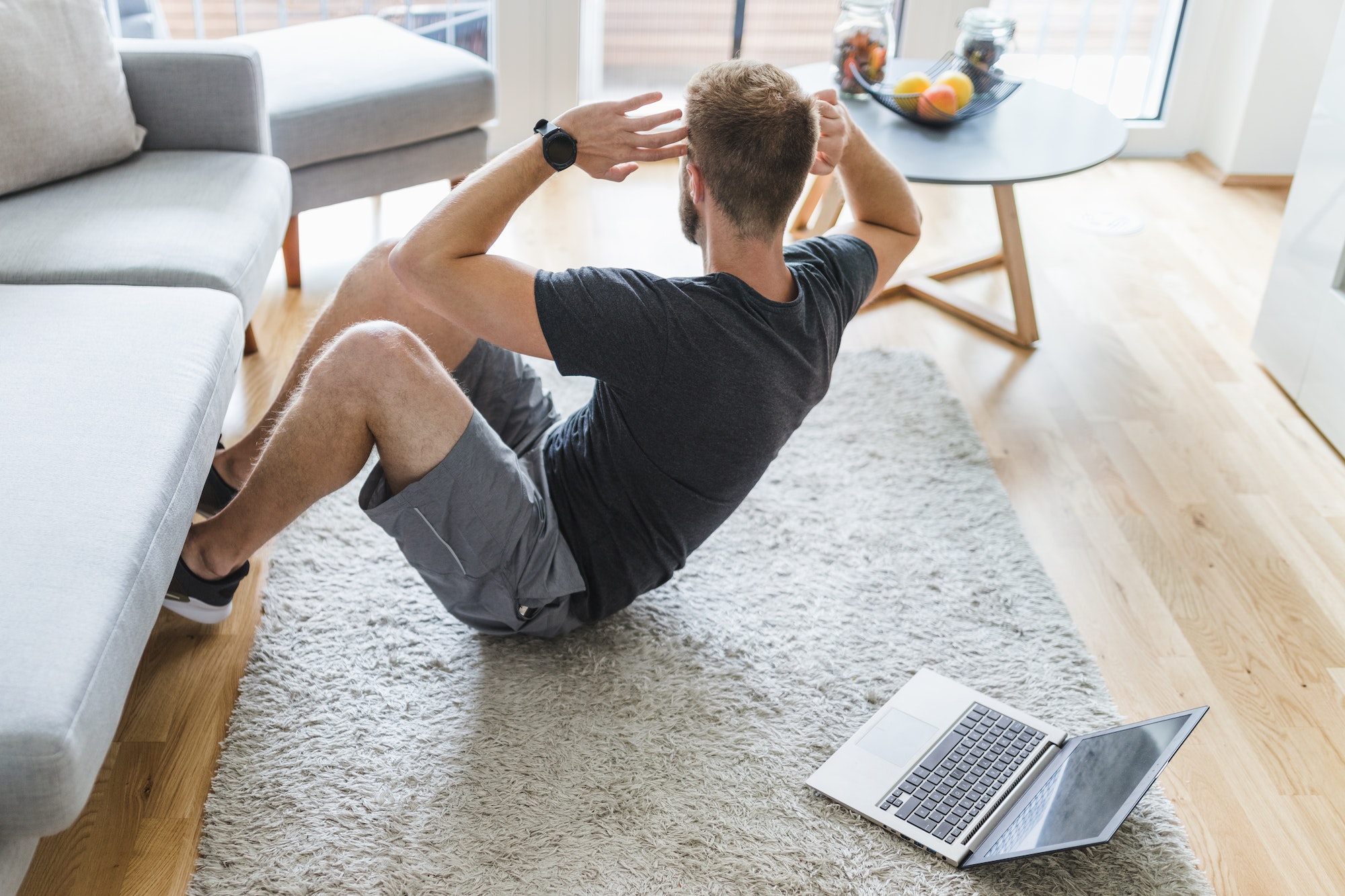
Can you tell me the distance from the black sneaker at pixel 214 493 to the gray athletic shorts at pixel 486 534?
16.1 inches

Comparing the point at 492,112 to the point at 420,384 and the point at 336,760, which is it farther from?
the point at 336,760

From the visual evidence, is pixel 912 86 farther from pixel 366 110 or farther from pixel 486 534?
pixel 486 534

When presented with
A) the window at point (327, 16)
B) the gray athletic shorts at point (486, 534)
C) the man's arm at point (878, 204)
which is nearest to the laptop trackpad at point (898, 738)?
the gray athletic shorts at point (486, 534)

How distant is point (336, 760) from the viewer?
1686mm

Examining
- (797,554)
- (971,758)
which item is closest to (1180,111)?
(797,554)

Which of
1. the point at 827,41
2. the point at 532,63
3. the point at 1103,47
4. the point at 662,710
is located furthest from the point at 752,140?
the point at 1103,47

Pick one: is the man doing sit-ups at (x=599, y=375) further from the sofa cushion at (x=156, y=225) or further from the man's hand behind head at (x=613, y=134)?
the sofa cushion at (x=156, y=225)

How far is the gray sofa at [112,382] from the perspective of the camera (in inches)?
47.0

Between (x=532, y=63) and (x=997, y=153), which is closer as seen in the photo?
(x=997, y=153)

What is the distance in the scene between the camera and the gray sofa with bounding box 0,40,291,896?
1.19 m

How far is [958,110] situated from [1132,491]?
3.54ft

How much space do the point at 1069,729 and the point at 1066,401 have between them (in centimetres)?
113

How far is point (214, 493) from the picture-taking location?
74.3 inches

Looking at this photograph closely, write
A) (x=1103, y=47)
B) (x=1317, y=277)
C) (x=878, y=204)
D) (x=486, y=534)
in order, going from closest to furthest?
(x=486, y=534), (x=878, y=204), (x=1317, y=277), (x=1103, y=47)
